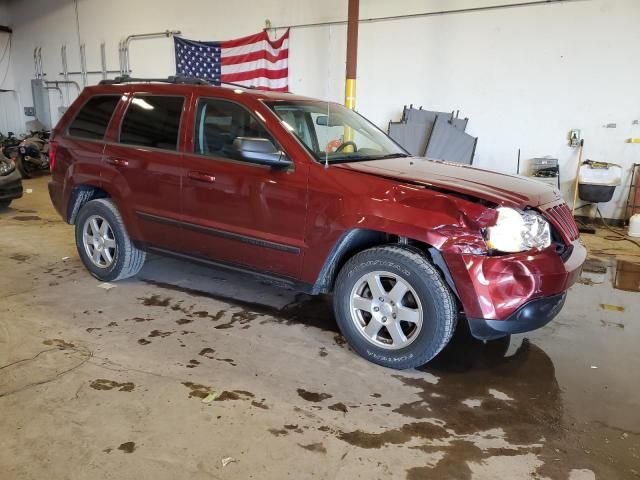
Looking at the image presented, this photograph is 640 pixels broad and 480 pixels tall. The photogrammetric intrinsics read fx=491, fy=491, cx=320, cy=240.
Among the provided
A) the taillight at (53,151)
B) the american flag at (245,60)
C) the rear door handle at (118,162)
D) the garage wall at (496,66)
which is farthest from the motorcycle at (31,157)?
the rear door handle at (118,162)

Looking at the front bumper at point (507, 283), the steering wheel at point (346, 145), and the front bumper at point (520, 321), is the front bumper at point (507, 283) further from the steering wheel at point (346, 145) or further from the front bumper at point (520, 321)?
the steering wheel at point (346, 145)

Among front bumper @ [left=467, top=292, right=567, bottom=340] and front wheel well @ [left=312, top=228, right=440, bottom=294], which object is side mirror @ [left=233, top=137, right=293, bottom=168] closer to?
front wheel well @ [left=312, top=228, right=440, bottom=294]

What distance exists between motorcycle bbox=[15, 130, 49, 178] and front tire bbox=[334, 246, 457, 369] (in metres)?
10.0

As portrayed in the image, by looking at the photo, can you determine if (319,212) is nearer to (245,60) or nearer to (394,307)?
(394,307)

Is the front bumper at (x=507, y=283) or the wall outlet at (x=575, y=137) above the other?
the wall outlet at (x=575, y=137)

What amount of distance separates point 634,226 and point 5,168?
860 centimetres

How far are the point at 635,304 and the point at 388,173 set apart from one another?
2.64 meters

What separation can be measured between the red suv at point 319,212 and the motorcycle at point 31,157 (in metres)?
7.47

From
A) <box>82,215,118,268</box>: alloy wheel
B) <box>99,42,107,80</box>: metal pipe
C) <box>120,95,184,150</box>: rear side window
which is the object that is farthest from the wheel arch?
<box>99,42,107,80</box>: metal pipe

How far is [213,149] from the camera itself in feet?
11.0

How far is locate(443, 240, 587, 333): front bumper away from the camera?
247 cm

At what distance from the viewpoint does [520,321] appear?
8.38 feet

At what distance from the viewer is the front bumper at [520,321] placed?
2529mm

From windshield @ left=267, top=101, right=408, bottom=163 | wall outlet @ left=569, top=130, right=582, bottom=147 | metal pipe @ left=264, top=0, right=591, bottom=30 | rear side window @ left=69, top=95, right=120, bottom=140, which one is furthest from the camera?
wall outlet @ left=569, top=130, right=582, bottom=147
